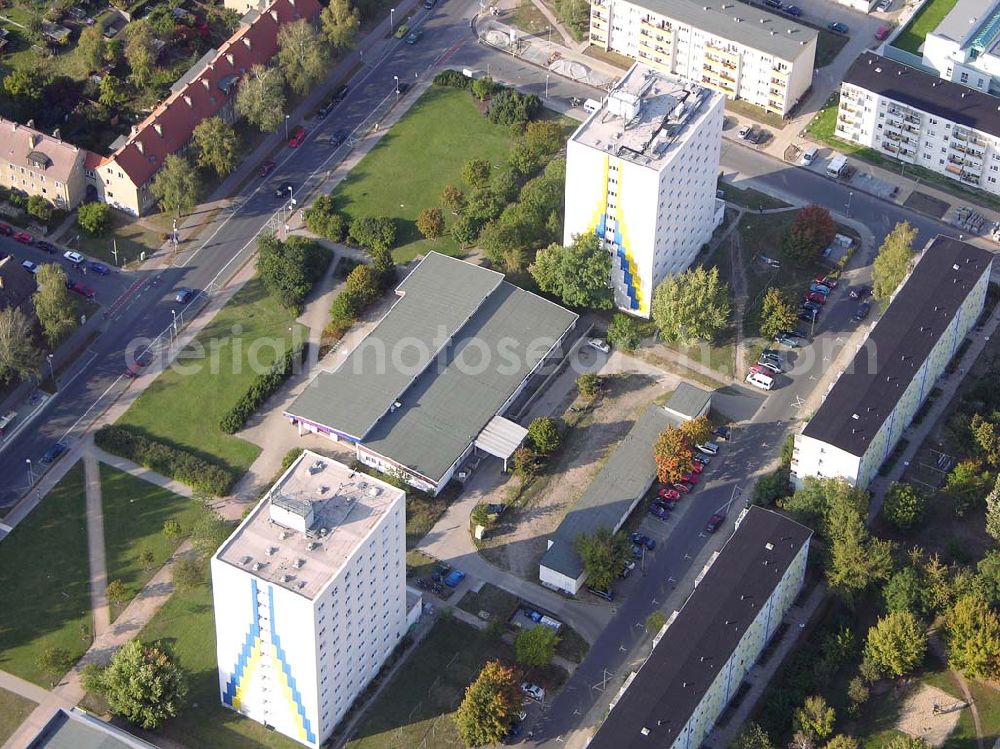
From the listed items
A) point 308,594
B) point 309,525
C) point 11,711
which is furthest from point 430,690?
point 11,711

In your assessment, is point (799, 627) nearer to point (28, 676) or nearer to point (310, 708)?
point (310, 708)

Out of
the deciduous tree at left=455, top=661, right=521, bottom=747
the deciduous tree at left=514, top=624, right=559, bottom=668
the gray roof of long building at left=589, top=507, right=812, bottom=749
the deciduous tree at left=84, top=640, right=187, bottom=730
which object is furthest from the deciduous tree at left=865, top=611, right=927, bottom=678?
the deciduous tree at left=84, top=640, right=187, bottom=730

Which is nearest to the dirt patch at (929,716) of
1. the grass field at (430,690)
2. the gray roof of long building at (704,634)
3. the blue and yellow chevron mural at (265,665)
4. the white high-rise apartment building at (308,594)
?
the gray roof of long building at (704,634)

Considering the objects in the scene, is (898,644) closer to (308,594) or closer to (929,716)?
(929,716)

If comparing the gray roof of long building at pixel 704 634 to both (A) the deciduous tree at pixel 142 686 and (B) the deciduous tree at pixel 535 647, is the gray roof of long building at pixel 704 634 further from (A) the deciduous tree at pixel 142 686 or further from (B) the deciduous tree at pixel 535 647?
(A) the deciduous tree at pixel 142 686

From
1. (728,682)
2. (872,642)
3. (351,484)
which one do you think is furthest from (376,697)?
(872,642)

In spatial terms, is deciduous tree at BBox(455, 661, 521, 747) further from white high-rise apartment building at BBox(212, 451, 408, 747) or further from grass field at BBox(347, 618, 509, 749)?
white high-rise apartment building at BBox(212, 451, 408, 747)
